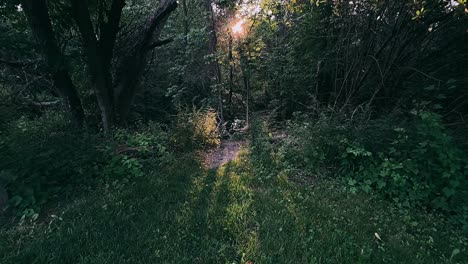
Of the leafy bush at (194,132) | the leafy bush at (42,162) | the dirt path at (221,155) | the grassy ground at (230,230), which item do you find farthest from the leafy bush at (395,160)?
the leafy bush at (42,162)

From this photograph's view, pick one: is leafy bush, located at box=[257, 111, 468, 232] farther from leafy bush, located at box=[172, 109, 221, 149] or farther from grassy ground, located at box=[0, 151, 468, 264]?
leafy bush, located at box=[172, 109, 221, 149]

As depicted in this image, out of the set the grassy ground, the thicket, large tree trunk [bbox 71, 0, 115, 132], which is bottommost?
the grassy ground

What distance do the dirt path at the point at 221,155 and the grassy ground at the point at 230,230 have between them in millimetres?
1289

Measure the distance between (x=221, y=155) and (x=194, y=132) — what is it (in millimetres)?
802

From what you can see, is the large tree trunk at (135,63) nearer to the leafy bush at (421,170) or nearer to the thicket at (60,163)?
the thicket at (60,163)

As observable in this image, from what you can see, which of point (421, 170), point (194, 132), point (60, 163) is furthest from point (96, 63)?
point (421, 170)

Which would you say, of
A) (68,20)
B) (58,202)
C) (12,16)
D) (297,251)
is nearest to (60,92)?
(68,20)

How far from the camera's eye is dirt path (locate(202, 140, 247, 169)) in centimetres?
507

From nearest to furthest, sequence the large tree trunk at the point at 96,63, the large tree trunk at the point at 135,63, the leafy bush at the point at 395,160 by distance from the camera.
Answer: the leafy bush at the point at 395,160, the large tree trunk at the point at 96,63, the large tree trunk at the point at 135,63

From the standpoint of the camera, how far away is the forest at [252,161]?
255 centimetres

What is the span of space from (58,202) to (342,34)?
6697mm

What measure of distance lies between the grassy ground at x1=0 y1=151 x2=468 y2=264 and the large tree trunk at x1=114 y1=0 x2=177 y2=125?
3.69m

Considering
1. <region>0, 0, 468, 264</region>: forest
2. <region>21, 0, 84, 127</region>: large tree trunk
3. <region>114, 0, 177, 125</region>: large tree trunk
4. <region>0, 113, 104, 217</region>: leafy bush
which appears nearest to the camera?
<region>0, 0, 468, 264</region>: forest

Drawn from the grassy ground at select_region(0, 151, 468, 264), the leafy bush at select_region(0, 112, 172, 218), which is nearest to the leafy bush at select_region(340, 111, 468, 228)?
the grassy ground at select_region(0, 151, 468, 264)
